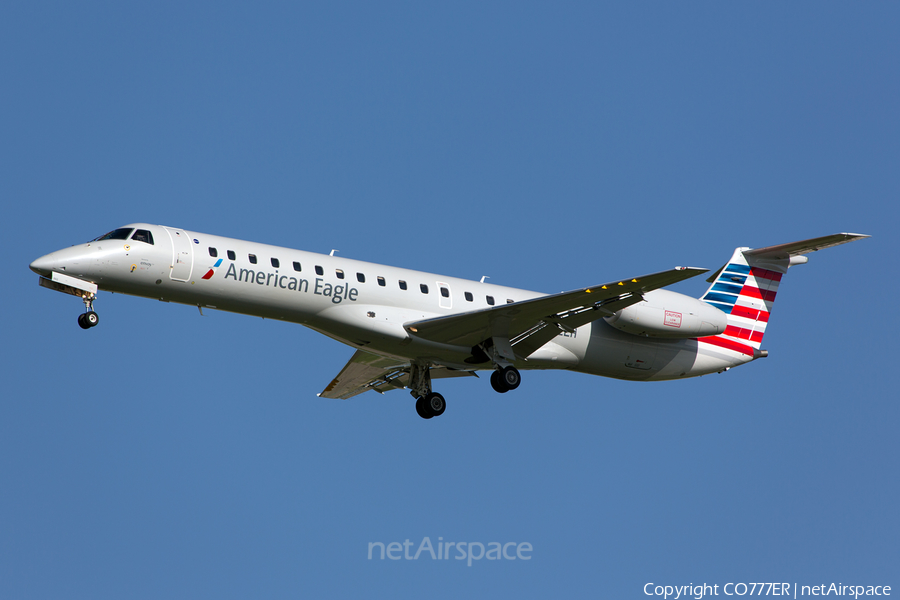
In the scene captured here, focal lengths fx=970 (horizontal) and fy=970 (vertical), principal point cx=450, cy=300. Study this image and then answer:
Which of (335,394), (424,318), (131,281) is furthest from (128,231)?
(335,394)

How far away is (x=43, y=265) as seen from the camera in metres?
17.7

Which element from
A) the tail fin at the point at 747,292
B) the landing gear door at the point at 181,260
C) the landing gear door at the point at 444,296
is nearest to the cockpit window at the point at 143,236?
the landing gear door at the point at 181,260

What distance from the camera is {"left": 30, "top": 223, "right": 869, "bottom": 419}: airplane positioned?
60.9ft

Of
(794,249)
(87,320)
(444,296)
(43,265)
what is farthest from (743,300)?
(43,265)

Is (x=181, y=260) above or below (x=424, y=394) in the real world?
above

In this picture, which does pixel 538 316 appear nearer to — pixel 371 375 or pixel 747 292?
pixel 371 375

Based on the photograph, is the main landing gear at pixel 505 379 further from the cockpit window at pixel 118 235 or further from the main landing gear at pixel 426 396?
the cockpit window at pixel 118 235

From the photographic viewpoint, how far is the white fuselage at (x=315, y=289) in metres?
18.4

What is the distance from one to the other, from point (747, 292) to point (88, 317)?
15.6 metres

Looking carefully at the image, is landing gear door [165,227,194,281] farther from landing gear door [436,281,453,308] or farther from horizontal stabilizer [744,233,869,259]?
horizontal stabilizer [744,233,869,259]

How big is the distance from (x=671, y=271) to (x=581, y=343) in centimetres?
476

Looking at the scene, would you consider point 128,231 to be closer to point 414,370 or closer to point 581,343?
point 414,370

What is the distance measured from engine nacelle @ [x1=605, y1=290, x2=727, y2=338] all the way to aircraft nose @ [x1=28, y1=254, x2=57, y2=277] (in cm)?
1163

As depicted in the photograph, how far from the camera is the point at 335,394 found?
81.1ft
